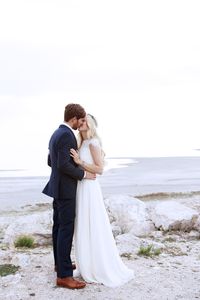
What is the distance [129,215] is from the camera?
1158 cm

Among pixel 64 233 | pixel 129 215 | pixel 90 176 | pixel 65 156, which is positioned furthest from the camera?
pixel 129 215

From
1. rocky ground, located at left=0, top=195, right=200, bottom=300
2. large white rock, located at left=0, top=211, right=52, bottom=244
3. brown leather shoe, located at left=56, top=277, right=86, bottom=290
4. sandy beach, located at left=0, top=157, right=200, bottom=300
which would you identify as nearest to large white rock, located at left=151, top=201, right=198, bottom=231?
rocky ground, located at left=0, top=195, right=200, bottom=300

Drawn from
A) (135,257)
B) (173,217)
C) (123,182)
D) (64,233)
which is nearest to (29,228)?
(173,217)

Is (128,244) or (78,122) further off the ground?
(78,122)

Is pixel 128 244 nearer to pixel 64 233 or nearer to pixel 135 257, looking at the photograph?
pixel 135 257

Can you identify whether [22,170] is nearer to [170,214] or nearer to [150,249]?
[170,214]

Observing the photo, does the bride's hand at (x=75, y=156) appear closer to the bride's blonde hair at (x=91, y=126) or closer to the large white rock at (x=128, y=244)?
the bride's blonde hair at (x=91, y=126)

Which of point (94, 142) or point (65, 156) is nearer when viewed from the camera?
point (65, 156)

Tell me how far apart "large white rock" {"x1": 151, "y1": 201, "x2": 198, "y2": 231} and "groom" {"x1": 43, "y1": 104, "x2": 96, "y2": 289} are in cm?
466

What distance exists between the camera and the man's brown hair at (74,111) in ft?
21.4

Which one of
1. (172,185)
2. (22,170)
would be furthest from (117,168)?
(172,185)

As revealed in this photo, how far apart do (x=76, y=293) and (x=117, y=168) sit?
82.2ft

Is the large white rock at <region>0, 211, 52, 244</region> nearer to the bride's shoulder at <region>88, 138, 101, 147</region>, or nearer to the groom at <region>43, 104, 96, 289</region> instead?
the groom at <region>43, 104, 96, 289</region>

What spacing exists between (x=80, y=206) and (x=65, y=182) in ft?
1.47
